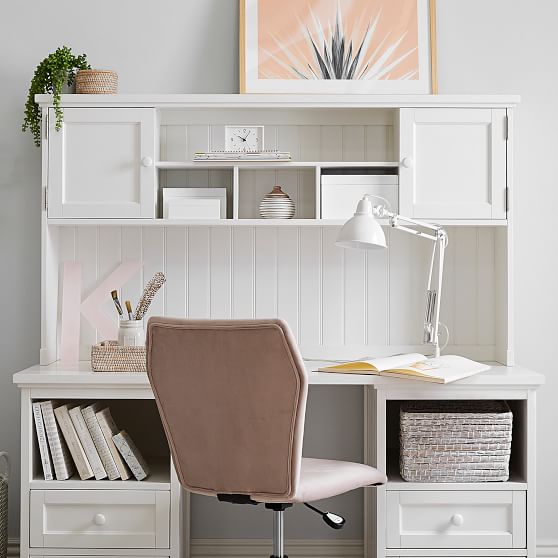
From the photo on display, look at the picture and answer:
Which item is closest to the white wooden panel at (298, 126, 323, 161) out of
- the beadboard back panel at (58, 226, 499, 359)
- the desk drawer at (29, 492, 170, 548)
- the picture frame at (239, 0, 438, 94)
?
the picture frame at (239, 0, 438, 94)

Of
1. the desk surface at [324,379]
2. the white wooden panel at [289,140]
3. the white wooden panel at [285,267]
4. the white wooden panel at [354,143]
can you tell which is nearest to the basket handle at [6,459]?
the desk surface at [324,379]

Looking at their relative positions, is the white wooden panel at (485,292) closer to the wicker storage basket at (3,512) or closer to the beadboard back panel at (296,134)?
the beadboard back panel at (296,134)

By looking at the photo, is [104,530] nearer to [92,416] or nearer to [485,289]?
[92,416]

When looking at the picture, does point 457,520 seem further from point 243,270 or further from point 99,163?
point 99,163

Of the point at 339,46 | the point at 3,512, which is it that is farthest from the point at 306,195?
the point at 3,512

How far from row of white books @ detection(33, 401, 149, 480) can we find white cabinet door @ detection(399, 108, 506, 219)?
125cm

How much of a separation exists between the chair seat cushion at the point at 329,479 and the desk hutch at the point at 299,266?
9.4 inches

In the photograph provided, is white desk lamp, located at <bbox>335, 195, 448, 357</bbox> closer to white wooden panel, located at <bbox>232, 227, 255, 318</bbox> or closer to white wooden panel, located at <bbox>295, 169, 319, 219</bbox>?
white wooden panel, located at <bbox>295, 169, 319, 219</bbox>

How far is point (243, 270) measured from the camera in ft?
9.95

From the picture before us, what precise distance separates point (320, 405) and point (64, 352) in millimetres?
991

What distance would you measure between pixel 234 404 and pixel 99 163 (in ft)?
3.90

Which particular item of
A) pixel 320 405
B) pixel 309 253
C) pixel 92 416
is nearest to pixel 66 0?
pixel 309 253

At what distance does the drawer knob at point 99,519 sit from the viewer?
2527 millimetres

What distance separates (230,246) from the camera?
3033 millimetres
